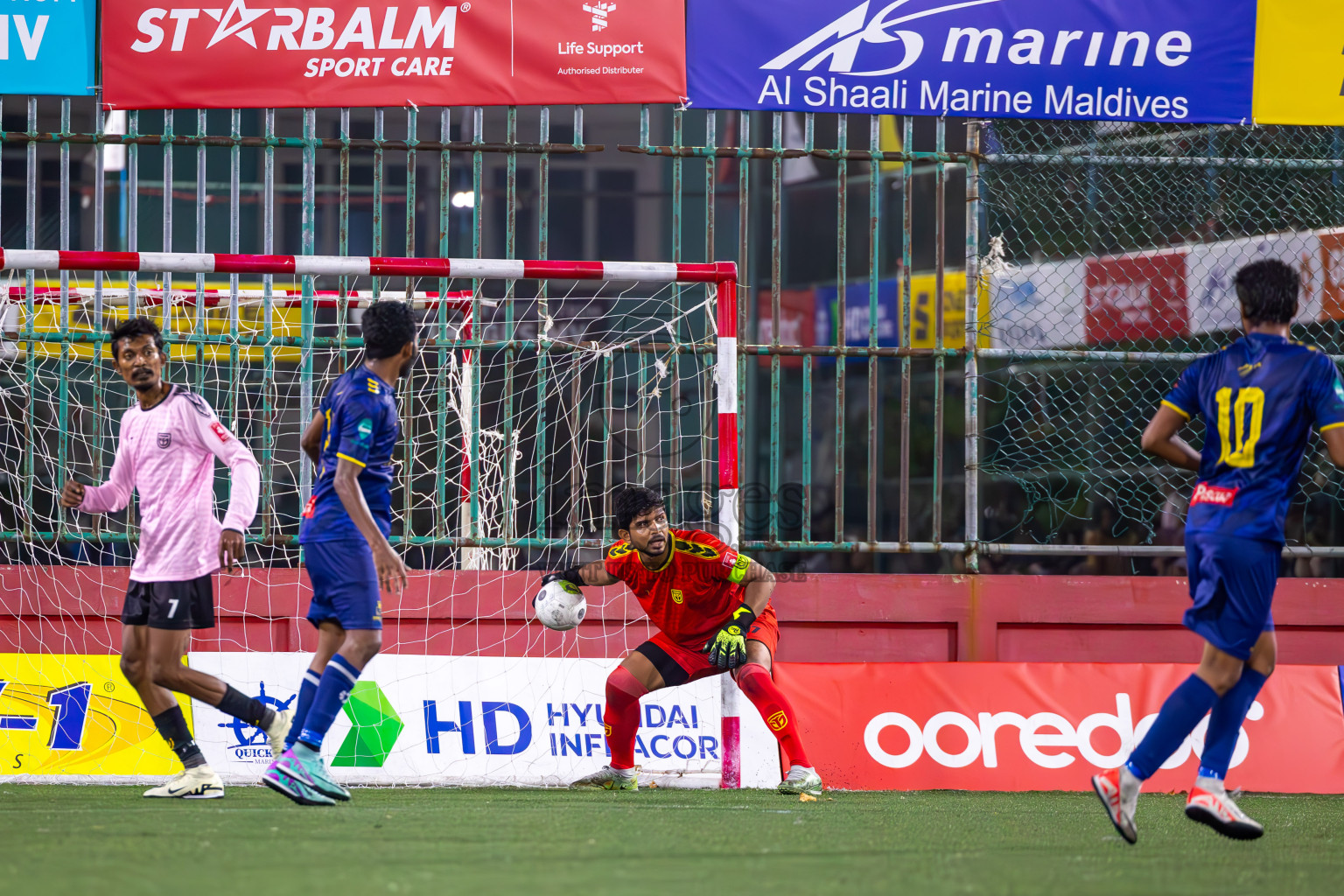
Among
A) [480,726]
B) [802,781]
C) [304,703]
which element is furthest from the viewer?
[480,726]

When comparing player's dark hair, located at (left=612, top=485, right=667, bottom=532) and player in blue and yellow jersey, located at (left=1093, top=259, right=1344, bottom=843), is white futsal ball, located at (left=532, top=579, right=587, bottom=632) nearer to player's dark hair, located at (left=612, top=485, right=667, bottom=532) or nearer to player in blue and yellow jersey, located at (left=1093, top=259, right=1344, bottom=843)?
player's dark hair, located at (left=612, top=485, right=667, bottom=532)

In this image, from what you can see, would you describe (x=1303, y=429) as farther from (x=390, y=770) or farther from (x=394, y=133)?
(x=394, y=133)

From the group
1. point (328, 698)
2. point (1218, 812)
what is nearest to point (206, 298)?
point (328, 698)

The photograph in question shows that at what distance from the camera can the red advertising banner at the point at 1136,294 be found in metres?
9.11

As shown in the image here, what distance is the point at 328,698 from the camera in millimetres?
5121

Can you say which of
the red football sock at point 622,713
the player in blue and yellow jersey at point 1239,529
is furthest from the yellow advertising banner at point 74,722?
the player in blue and yellow jersey at point 1239,529

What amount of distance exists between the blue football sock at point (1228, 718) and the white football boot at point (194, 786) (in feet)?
12.3

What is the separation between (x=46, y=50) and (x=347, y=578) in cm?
491

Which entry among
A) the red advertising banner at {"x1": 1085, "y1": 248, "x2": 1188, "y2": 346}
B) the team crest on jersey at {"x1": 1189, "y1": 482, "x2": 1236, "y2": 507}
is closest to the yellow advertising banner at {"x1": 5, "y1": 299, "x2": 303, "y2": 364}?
the red advertising banner at {"x1": 1085, "y1": 248, "x2": 1188, "y2": 346}

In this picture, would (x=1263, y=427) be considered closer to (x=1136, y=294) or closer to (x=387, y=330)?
(x=387, y=330)

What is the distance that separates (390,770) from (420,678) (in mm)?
492

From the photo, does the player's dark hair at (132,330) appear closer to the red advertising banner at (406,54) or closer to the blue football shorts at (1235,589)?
the red advertising banner at (406,54)

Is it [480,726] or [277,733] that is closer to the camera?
[277,733]

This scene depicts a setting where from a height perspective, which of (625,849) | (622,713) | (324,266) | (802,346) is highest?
(324,266)
